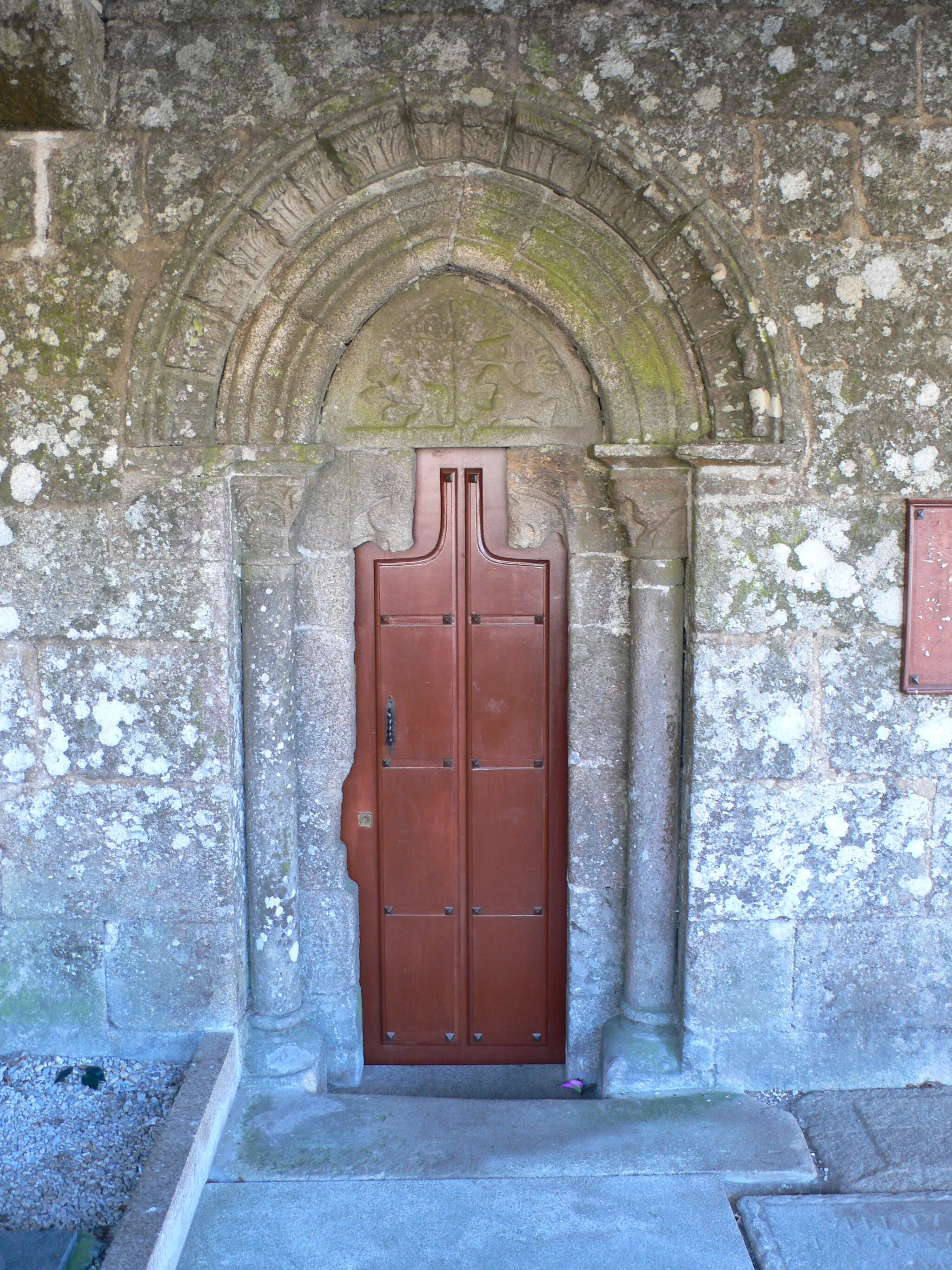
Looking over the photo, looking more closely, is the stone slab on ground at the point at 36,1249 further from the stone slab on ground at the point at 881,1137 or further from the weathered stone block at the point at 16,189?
the weathered stone block at the point at 16,189

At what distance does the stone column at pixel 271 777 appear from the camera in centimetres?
290

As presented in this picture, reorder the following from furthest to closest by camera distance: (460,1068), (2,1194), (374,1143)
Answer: (460,1068) → (374,1143) → (2,1194)

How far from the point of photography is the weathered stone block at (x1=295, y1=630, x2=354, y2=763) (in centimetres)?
311

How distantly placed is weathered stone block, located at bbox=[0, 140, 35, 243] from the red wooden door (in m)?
1.27

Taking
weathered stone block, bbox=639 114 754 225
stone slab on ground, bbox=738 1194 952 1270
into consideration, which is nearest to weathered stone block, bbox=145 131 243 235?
weathered stone block, bbox=639 114 754 225

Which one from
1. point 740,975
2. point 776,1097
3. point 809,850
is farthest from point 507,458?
point 776,1097

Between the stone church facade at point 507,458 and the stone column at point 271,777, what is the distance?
0.04ft

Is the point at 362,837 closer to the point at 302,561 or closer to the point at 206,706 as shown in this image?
the point at 206,706

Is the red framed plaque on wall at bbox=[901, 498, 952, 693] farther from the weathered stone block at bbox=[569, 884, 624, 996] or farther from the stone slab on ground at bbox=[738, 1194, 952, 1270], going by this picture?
the stone slab on ground at bbox=[738, 1194, 952, 1270]

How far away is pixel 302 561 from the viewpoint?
3.08 metres

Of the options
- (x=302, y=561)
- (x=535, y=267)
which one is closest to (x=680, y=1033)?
(x=302, y=561)

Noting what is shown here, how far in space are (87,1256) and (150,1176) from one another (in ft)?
0.79

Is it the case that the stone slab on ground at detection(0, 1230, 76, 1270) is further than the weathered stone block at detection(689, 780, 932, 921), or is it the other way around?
the weathered stone block at detection(689, 780, 932, 921)

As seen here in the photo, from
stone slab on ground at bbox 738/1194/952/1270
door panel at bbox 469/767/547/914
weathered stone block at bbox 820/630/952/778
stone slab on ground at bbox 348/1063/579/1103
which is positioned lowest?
stone slab on ground at bbox 348/1063/579/1103
